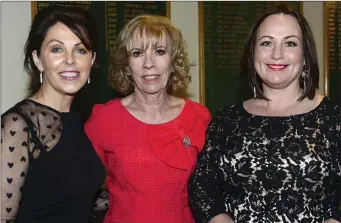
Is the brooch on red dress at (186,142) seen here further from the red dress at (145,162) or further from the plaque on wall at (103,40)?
the plaque on wall at (103,40)

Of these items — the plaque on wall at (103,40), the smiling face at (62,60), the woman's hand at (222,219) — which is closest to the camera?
the smiling face at (62,60)

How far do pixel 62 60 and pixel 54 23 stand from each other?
17 centimetres

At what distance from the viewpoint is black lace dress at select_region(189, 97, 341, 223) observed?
204 centimetres

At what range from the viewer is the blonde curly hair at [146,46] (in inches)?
96.0

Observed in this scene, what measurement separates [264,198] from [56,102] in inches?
41.1

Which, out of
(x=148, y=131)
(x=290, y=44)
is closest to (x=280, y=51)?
(x=290, y=44)

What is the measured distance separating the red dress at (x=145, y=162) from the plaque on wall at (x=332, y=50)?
2.18 m

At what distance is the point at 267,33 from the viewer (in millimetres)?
2211

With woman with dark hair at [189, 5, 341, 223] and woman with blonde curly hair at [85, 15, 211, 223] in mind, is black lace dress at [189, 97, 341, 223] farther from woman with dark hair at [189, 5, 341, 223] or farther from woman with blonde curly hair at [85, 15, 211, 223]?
woman with blonde curly hair at [85, 15, 211, 223]

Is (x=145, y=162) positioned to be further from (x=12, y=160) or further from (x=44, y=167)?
(x=12, y=160)

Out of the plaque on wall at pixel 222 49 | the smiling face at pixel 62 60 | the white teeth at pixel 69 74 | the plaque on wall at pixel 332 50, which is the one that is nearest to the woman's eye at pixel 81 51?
the smiling face at pixel 62 60

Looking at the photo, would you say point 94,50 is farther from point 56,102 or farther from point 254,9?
point 254,9

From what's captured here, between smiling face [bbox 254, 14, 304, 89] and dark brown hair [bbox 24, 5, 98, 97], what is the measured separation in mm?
824

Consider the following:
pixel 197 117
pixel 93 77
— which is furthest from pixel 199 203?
pixel 93 77
